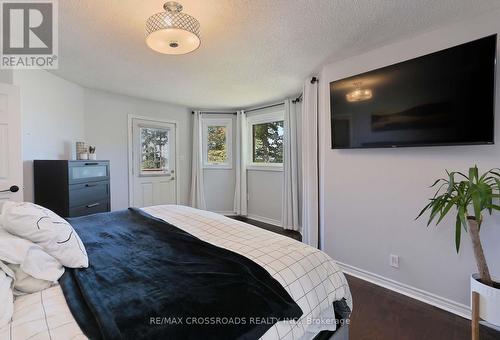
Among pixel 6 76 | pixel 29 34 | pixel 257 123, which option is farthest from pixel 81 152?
pixel 257 123

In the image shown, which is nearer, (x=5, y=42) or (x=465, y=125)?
(x=465, y=125)

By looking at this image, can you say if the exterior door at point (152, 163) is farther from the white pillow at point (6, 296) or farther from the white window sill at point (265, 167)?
the white pillow at point (6, 296)

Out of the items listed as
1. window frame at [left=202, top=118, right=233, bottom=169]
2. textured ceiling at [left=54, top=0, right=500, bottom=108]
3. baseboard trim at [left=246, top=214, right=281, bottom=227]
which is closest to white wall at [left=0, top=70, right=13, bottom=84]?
textured ceiling at [left=54, top=0, right=500, bottom=108]

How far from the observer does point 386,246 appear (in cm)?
233

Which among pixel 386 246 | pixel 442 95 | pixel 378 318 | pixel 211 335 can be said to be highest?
pixel 442 95

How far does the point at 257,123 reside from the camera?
4.80 metres

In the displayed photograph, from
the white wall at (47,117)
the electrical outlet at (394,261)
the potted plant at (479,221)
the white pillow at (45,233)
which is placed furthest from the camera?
the white wall at (47,117)

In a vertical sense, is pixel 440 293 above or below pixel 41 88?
below

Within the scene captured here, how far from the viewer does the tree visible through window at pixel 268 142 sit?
14.7ft

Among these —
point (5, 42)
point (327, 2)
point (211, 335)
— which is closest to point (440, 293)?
point (211, 335)

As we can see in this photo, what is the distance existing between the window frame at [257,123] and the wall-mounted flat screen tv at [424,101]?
1.87 metres

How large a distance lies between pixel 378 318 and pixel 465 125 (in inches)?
61.6

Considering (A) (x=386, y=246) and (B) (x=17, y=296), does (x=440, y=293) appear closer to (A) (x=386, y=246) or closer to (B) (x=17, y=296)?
(A) (x=386, y=246)

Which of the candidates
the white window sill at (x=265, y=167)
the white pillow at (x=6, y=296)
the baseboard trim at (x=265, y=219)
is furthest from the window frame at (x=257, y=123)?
the white pillow at (x=6, y=296)
